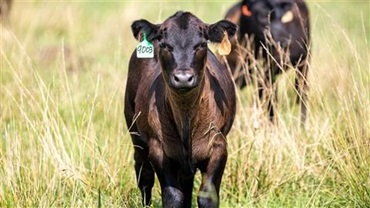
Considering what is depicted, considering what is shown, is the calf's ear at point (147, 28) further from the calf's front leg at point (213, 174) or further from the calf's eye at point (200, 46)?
the calf's front leg at point (213, 174)

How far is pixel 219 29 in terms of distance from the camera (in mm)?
6285

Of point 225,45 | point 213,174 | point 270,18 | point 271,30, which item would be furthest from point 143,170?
point 270,18

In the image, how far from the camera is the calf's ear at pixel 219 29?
6.24m

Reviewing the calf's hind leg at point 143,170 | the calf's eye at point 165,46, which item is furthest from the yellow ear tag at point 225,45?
the calf's hind leg at point 143,170

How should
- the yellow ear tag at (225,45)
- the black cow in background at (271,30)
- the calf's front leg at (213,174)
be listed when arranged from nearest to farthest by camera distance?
1. the calf's front leg at (213,174)
2. the yellow ear tag at (225,45)
3. the black cow in background at (271,30)

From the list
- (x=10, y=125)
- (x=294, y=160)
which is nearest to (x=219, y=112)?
(x=294, y=160)

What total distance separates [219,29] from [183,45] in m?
0.47

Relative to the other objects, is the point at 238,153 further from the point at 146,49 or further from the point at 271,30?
the point at 271,30

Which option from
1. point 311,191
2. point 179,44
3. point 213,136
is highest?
point 179,44

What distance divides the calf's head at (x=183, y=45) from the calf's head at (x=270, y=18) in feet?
11.9

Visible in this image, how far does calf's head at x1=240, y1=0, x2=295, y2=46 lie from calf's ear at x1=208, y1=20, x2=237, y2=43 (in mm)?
3449

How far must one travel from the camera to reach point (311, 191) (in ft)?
23.2

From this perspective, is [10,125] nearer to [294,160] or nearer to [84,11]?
[294,160]

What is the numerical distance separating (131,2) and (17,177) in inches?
371
